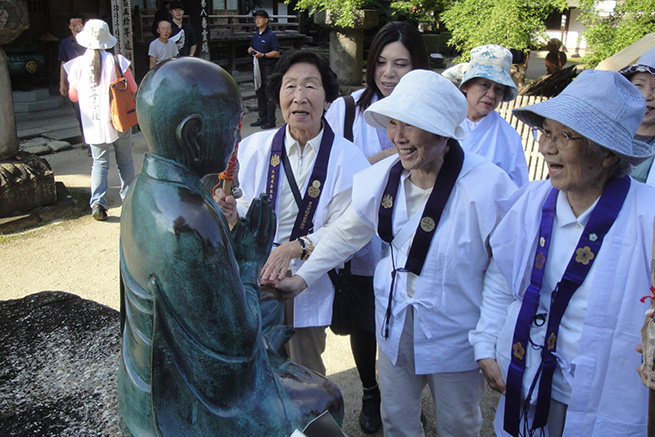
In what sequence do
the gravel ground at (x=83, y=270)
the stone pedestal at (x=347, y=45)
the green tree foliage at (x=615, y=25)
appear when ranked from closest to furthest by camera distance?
the gravel ground at (x=83, y=270) → the green tree foliage at (x=615, y=25) → the stone pedestal at (x=347, y=45)

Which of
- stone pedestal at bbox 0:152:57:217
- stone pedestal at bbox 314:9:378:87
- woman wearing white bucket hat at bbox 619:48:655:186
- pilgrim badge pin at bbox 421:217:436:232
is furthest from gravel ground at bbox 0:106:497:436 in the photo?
stone pedestal at bbox 314:9:378:87

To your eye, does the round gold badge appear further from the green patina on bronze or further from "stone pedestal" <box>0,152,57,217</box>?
the green patina on bronze

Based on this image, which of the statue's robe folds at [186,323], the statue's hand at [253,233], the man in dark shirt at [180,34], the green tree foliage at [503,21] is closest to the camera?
the statue's robe folds at [186,323]

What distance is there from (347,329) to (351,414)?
67 cm

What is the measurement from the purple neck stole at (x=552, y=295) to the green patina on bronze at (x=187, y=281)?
835 millimetres

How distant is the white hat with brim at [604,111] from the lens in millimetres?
1559

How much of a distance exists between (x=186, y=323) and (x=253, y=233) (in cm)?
37

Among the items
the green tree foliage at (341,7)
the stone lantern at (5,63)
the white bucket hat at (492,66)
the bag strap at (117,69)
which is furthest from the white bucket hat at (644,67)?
the green tree foliage at (341,7)

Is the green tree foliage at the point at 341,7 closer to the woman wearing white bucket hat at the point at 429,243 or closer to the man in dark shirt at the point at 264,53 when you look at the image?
the man in dark shirt at the point at 264,53

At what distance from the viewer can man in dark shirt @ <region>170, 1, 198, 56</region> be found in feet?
30.6

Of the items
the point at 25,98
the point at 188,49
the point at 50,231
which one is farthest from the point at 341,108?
the point at 25,98

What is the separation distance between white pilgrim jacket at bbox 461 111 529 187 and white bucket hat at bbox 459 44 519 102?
199mm

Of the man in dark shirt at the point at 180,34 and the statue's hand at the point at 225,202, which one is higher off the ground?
the man in dark shirt at the point at 180,34

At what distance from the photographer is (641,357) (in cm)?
156
